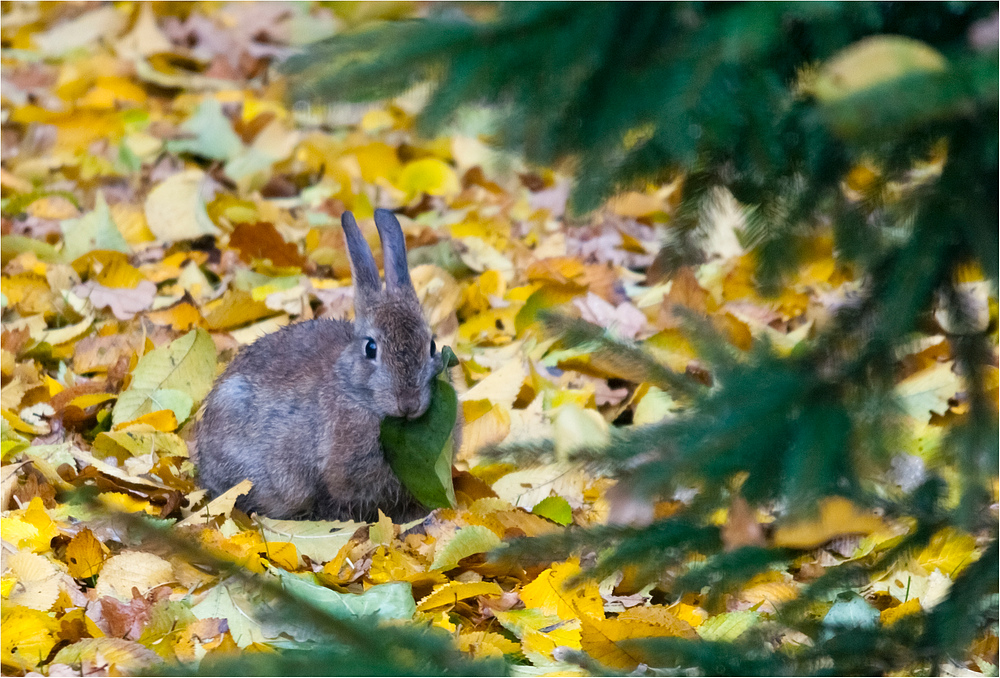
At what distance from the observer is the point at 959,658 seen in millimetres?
1708

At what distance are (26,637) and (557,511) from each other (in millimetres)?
1304

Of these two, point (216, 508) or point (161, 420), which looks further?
point (161, 420)

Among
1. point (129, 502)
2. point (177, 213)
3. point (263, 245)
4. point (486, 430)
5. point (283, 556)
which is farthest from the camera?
point (177, 213)

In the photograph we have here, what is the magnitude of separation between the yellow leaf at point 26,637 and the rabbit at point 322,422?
86 centimetres

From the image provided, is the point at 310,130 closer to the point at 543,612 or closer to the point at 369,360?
the point at 369,360

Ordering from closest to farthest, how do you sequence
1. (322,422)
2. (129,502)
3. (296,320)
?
(129,502) < (322,422) < (296,320)

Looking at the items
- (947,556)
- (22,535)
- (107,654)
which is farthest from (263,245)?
(947,556)

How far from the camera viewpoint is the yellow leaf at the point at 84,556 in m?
2.59

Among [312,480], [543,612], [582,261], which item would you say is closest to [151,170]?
[582,261]

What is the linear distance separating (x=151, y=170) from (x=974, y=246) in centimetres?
470

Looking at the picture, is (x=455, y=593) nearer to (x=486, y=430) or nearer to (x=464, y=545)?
(x=464, y=545)

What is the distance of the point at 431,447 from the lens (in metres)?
2.89

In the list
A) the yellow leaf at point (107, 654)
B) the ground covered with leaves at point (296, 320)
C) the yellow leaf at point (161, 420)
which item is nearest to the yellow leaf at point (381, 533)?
the ground covered with leaves at point (296, 320)

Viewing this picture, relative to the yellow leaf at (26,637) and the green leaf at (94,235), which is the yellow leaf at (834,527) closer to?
the yellow leaf at (26,637)
